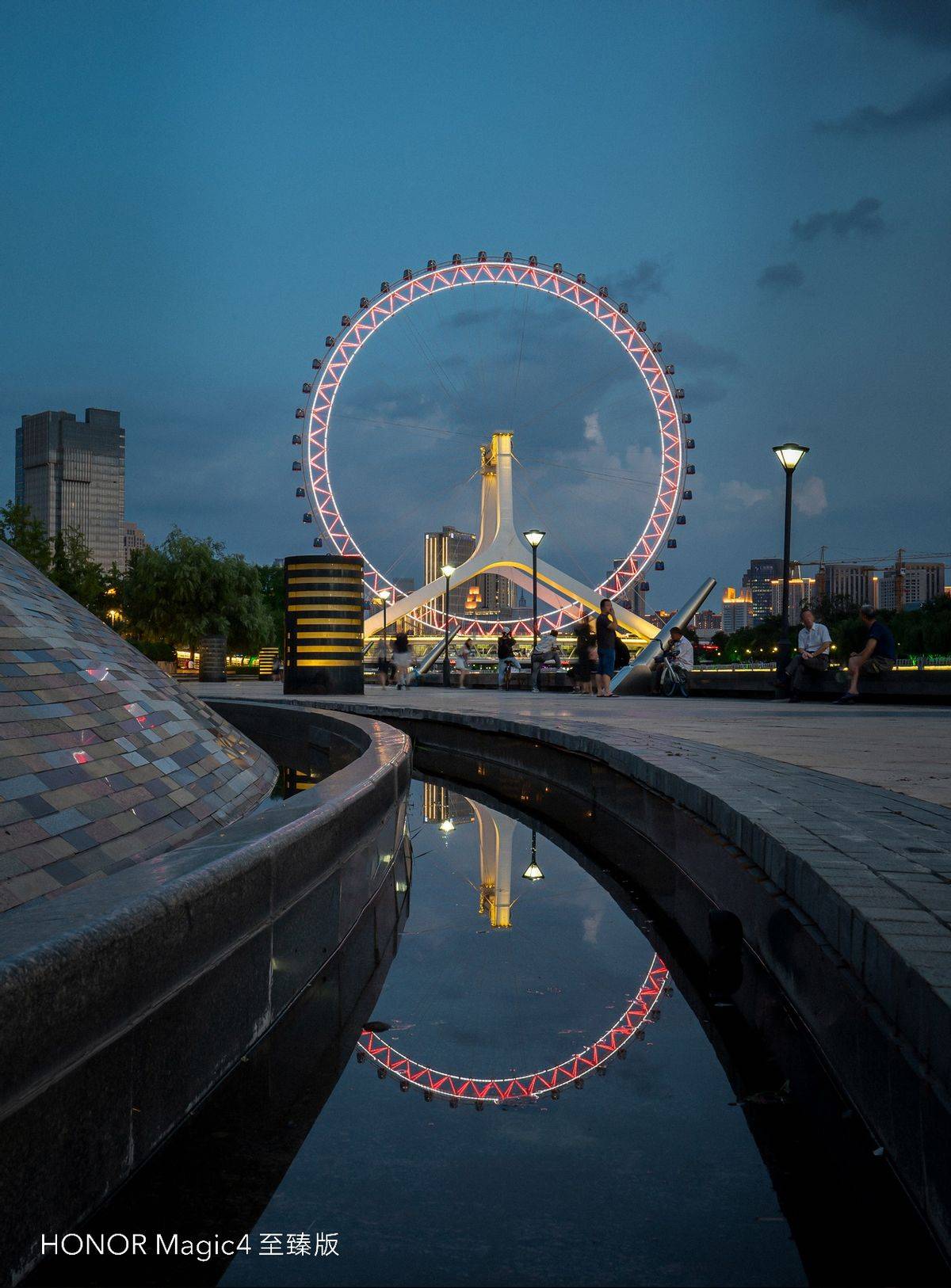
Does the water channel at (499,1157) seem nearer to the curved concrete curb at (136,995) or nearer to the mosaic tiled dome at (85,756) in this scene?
the curved concrete curb at (136,995)

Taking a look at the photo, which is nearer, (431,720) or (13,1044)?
(13,1044)

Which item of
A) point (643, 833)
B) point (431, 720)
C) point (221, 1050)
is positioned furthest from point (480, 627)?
point (221, 1050)

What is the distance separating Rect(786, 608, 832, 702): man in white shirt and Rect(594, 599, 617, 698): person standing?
2978 millimetres

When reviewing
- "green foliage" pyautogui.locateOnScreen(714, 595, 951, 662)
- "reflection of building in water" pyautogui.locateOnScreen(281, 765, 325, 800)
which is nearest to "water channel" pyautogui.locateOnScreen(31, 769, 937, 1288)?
"reflection of building in water" pyautogui.locateOnScreen(281, 765, 325, 800)

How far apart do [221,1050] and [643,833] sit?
470 centimetres

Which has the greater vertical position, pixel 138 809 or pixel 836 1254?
pixel 138 809

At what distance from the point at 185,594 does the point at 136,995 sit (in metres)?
41.9

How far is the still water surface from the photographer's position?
89.7 inches

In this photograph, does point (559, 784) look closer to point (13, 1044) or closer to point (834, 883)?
point (834, 883)

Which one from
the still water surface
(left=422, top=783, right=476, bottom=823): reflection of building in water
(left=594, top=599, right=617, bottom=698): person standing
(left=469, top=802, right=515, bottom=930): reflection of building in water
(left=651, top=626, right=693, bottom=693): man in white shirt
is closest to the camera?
the still water surface

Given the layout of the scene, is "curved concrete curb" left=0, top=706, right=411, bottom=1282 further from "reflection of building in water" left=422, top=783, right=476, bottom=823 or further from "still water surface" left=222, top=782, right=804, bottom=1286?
"reflection of building in water" left=422, top=783, right=476, bottom=823

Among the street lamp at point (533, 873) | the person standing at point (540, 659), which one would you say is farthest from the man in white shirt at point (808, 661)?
the street lamp at point (533, 873)

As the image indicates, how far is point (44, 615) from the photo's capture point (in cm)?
547

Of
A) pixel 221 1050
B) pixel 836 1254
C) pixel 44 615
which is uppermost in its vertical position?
pixel 44 615
